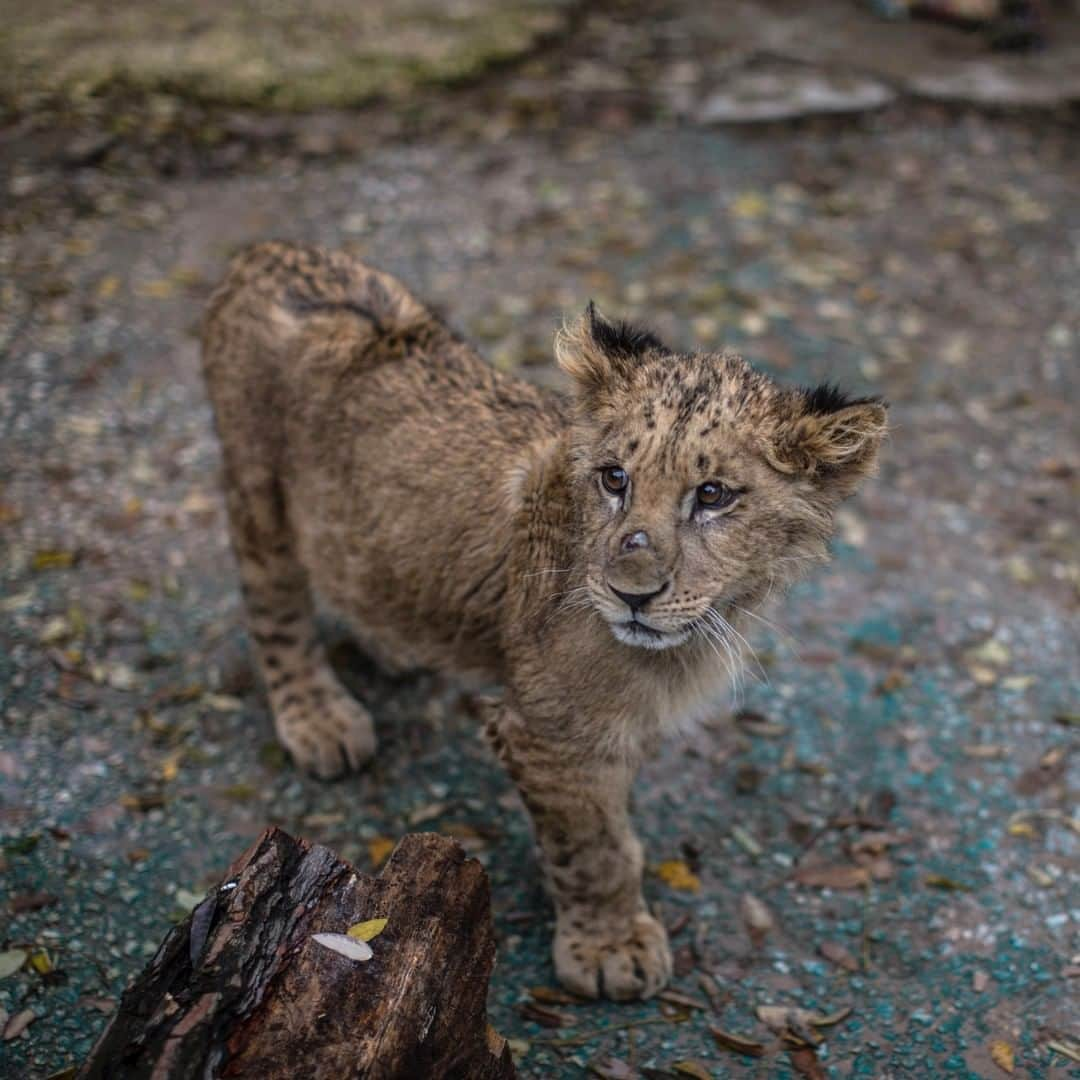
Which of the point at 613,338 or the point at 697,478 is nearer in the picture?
the point at 697,478

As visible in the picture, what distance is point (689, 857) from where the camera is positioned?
5.81 metres

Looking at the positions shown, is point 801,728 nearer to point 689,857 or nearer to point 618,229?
point 689,857

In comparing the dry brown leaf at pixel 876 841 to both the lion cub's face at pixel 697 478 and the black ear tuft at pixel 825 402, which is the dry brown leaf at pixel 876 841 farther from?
the black ear tuft at pixel 825 402

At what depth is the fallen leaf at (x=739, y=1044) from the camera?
15.9ft

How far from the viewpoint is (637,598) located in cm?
421

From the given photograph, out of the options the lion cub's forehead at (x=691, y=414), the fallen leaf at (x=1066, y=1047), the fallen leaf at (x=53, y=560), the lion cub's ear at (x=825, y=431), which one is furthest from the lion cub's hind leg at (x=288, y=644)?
the fallen leaf at (x=1066, y=1047)

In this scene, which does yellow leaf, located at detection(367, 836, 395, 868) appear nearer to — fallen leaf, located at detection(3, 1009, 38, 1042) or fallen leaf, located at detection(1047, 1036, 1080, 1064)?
fallen leaf, located at detection(3, 1009, 38, 1042)

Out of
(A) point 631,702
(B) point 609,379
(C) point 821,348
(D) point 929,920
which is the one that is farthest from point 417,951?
(C) point 821,348

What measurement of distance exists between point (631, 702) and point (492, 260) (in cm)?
583

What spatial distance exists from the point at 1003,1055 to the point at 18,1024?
347 cm

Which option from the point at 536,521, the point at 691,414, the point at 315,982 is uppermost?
the point at 691,414

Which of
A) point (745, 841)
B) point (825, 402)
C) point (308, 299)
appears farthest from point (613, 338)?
point (745, 841)

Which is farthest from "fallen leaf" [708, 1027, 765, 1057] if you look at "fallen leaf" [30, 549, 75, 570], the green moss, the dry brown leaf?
the green moss

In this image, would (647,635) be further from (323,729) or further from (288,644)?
(288,644)
